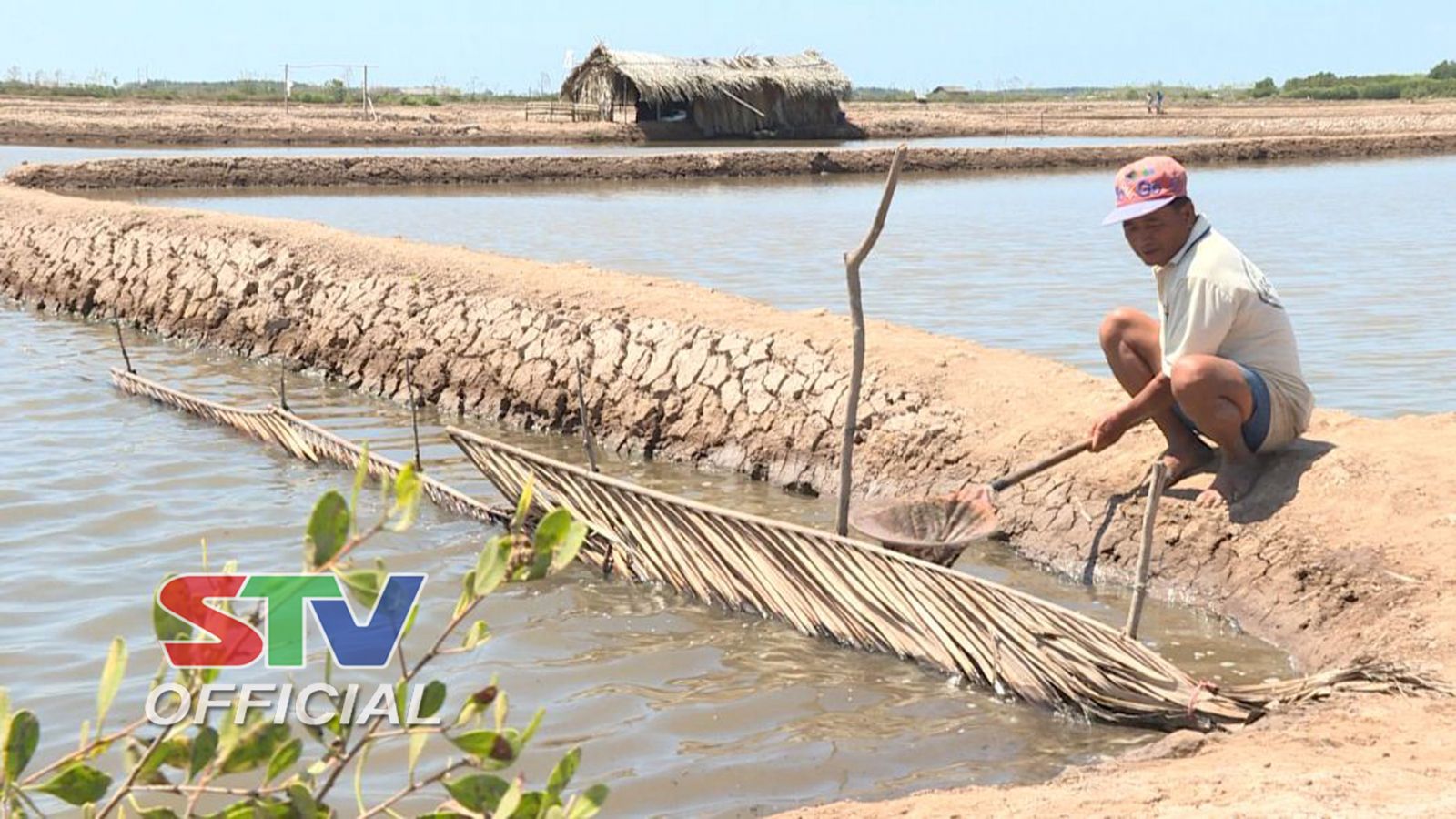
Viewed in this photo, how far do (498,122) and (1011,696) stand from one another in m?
34.7

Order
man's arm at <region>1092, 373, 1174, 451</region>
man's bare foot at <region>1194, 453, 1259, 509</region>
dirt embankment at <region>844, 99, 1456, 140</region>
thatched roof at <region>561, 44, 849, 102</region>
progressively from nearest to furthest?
man's arm at <region>1092, 373, 1174, 451</region> < man's bare foot at <region>1194, 453, 1259, 509</region> < thatched roof at <region>561, 44, 849, 102</region> < dirt embankment at <region>844, 99, 1456, 140</region>

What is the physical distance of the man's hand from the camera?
191 inches

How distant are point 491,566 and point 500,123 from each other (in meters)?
36.6

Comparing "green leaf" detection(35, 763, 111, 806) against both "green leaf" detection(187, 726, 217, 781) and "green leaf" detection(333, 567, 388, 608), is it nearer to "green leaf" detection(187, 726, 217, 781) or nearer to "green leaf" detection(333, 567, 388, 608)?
"green leaf" detection(187, 726, 217, 781)

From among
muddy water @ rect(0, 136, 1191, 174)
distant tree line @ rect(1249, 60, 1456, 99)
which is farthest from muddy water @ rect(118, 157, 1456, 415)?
distant tree line @ rect(1249, 60, 1456, 99)

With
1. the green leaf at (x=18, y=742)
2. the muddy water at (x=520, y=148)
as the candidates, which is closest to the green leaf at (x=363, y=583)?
the green leaf at (x=18, y=742)

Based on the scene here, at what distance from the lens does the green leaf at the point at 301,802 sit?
2080 mm

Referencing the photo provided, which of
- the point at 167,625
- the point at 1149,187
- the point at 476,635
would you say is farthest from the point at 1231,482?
the point at 167,625

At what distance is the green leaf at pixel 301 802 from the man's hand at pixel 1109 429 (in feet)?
10.7

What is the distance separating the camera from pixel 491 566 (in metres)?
2.00

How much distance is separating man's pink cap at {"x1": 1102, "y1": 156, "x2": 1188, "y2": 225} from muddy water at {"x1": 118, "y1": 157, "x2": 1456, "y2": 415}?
3.35m

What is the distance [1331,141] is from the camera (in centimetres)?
2784

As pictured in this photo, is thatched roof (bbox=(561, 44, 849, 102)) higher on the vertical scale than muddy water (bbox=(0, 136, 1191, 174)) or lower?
higher

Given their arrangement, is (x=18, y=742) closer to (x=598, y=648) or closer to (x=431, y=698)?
(x=431, y=698)
